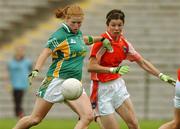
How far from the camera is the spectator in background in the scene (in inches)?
950

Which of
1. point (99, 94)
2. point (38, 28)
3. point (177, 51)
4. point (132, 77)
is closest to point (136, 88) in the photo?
point (132, 77)

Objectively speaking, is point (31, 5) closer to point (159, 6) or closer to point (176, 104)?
point (159, 6)

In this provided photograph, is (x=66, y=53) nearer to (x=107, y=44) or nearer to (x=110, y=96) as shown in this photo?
(x=107, y=44)

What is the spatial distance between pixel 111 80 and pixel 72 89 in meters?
1.07

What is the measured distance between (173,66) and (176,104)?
41.8 ft

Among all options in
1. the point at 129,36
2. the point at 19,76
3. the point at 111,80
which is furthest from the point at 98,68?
the point at 129,36

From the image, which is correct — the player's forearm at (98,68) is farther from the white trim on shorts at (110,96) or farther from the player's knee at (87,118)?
the player's knee at (87,118)

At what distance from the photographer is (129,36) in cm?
2662

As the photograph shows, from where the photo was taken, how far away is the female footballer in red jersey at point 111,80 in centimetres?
1377

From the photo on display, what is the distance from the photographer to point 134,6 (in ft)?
88.9

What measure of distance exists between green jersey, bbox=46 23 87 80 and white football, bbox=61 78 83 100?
0.86 feet

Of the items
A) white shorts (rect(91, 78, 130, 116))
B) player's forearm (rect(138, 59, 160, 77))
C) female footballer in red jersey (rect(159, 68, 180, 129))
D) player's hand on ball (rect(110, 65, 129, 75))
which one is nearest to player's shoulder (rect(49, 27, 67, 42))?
player's hand on ball (rect(110, 65, 129, 75))

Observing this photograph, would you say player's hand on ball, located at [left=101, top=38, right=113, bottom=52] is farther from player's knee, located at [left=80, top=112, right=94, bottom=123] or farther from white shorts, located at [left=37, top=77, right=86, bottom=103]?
player's knee, located at [left=80, top=112, right=94, bottom=123]

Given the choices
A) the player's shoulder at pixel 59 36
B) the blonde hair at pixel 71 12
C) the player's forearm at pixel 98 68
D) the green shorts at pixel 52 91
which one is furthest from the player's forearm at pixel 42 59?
the player's forearm at pixel 98 68
